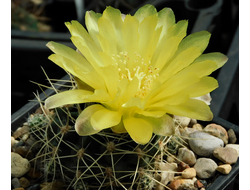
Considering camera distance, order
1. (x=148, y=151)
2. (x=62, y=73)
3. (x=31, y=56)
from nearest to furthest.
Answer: (x=148, y=151), (x=31, y=56), (x=62, y=73)

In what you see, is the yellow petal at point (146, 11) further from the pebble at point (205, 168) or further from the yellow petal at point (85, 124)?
the pebble at point (205, 168)

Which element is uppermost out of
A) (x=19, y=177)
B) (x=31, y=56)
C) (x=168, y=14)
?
(x=168, y=14)

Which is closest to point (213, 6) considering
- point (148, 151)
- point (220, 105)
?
point (220, 105)

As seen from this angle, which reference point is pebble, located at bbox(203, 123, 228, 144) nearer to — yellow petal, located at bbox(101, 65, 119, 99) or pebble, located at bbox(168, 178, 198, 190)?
pebble, located at bbox(168, 178, 198, 190)

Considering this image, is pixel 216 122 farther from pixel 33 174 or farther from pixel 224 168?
pixel 33 174

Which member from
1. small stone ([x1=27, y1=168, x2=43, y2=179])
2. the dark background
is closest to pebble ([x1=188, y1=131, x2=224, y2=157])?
the dark background

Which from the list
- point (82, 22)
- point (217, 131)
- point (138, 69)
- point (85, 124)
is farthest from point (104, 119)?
point (82, 22)

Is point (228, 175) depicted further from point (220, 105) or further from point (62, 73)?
point (62, 73)
